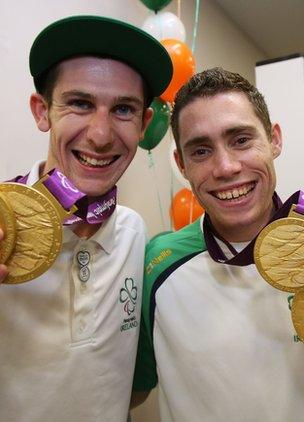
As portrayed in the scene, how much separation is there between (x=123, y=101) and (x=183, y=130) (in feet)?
0.59

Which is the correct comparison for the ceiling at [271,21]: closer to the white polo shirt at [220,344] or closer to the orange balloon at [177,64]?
the orange balloon at [177,64]

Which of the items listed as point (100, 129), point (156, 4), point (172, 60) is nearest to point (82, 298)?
point (100, 129)

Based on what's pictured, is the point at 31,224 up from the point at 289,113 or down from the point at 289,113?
down

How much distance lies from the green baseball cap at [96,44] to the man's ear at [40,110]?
0.05 meters

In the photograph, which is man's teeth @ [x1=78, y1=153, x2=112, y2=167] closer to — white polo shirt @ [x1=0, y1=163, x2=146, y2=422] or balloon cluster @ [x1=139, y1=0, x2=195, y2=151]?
white polo shirt @ [x1=0, y1=163, x2=146, y2=422]

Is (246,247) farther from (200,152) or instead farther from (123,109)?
(123,109)

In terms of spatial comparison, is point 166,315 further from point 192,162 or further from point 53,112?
point 53,112

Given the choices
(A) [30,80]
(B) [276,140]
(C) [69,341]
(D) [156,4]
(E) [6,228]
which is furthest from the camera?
(D) [156,4]

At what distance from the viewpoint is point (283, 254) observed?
815mm

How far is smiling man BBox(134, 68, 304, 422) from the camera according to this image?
92 cm

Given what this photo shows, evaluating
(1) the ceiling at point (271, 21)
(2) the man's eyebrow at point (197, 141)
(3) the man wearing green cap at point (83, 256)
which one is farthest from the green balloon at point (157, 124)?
(1) the ceiling at point (271, 21)

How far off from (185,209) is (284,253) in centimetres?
126

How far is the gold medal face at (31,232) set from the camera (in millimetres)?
761

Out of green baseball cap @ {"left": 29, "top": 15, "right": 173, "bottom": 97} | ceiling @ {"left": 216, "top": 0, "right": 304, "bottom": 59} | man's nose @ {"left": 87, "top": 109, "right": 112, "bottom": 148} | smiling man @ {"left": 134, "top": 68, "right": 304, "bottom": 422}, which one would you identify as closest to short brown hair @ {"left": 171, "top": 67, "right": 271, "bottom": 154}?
smiling man @ {"left": 134, "top": 68, "right": 304, "bottom": 422}
